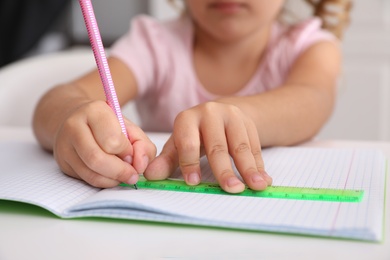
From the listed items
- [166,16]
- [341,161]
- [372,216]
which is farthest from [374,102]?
[372,216]

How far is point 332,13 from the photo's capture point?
1.39 m

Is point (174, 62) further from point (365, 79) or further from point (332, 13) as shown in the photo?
point (365, 79)

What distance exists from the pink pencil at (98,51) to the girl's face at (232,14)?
51 centimetres

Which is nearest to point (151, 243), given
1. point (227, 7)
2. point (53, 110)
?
point (53, 110)

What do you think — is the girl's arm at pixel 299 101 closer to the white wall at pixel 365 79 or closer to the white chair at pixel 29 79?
the white chair at pixel 29 79

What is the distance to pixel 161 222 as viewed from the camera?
0.51m

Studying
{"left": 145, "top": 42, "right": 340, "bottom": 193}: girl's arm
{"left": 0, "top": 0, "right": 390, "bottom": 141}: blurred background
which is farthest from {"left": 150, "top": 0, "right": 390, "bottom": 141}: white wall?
{"left": 145, "top": 42, "right": 340, "bottom": 193}: girl's arm

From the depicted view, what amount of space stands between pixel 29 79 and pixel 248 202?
0.83 meters

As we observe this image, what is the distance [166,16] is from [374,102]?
0.75 meters

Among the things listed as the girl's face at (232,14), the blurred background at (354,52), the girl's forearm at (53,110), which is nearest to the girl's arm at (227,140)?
the girl's forearm at (53,110)

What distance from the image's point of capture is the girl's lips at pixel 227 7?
1.08m

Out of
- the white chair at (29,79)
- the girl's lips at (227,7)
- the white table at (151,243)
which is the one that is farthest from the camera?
the white chair at (29,79)

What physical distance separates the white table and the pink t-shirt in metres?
0.72

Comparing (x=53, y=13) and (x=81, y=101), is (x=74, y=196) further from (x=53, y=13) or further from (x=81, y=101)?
(x=53, y=13)
